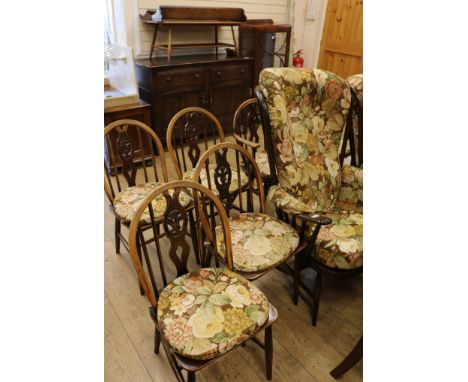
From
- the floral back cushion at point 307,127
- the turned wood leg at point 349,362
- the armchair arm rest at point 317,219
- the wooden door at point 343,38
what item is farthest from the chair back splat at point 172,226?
the wooden door at point 343,38

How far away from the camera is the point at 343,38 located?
13.9ft

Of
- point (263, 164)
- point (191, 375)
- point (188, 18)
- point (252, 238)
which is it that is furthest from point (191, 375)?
point (188, 18)

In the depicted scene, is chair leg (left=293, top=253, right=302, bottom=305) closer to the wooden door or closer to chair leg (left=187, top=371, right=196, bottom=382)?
chair leg (left=187, top=371, right=196, bottom=382)

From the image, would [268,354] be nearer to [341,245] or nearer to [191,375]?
[191,375]

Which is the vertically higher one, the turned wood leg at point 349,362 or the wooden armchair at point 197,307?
the wooden armchair at point 197,307

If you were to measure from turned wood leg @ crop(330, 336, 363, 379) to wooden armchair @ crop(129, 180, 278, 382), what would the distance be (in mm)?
322

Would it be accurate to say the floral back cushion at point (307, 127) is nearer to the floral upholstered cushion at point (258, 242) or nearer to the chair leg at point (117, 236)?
the floral upholstered cushion at point (258, 242)

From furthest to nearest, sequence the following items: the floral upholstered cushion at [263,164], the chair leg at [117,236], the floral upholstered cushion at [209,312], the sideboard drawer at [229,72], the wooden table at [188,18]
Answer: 1. the sideboard drawer at [229,72]
2. the wooden table at [188,18]
3. the floral upholstered cushion at [263,164]
4. the chair leg at [117,236]
5. the floral upholstered cushion at [209,312]

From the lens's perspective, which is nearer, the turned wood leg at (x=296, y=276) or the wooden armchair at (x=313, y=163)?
the wooden armchair at (x=313, y=163)

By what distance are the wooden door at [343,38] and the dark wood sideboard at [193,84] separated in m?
1.48

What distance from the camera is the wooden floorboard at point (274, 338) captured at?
4.60ft

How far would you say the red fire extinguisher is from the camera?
15.1 ft
